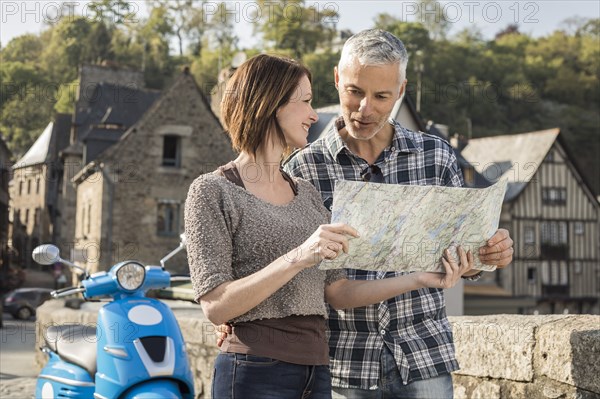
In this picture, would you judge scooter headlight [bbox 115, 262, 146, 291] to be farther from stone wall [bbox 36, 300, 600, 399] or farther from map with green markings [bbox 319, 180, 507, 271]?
map with green markings [bbox 319, 180, 507, 271]

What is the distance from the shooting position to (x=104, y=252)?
79.3 ft

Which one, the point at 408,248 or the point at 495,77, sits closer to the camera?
the point at 408,248

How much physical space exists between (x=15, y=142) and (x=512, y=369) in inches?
1426

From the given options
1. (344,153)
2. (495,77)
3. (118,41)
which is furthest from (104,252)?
(495,77)

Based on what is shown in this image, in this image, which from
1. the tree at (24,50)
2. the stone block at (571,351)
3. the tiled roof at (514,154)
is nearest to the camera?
the stone block at (571,351)

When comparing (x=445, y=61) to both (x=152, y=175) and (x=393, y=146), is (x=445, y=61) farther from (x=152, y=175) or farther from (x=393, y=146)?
(x=393, y=146)

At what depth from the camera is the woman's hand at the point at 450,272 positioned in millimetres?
2382

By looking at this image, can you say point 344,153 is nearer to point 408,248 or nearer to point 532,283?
point 408,248

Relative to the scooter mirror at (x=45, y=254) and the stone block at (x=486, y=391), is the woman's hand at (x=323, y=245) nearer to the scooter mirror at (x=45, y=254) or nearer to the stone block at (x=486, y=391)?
the stone block at (x=486, y=391)

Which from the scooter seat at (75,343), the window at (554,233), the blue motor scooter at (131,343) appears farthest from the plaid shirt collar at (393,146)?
the window at (554,233)

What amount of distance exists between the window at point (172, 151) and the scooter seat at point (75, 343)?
20.3 m

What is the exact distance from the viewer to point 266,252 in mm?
2244

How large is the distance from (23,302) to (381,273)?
28.9 metres

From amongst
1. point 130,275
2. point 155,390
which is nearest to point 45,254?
point 130,275
